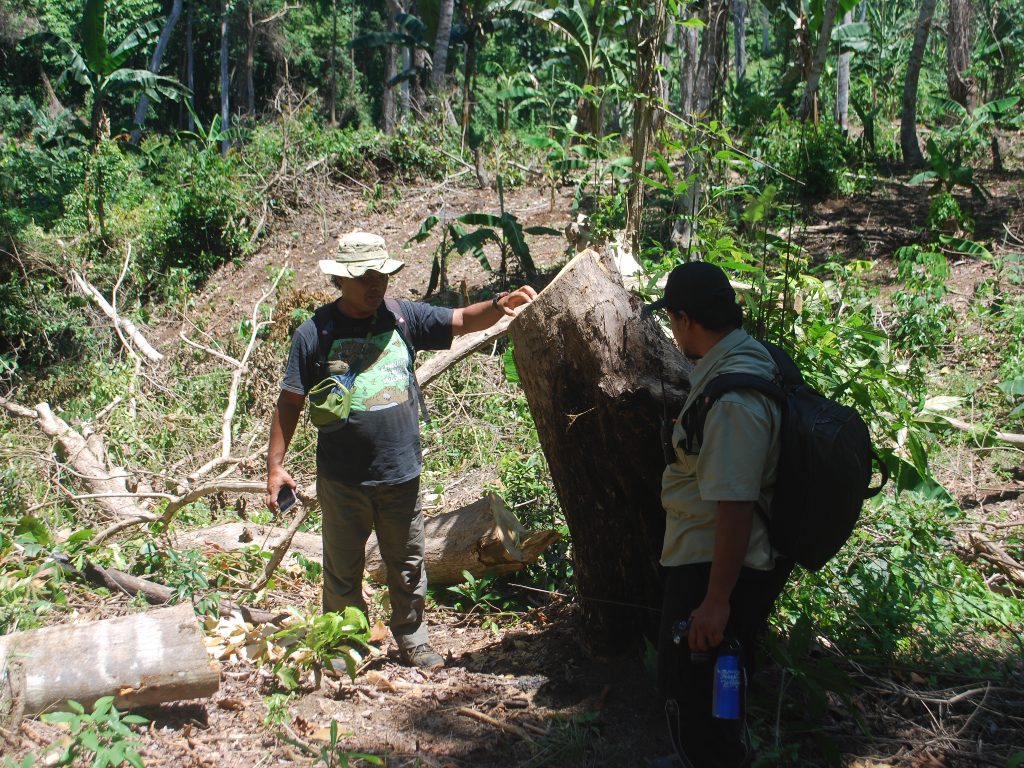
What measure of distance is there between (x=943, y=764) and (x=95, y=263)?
12.9 m

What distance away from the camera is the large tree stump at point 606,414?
313 centimetres

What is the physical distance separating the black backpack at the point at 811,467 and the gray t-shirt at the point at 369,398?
5.04 feet

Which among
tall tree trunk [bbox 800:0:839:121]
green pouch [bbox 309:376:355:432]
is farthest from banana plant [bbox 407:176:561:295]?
green pouch [bbox 309:376:355:432]

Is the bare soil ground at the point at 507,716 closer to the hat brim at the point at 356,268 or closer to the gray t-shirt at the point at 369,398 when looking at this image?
the gray t-shirt at the point at 369,398

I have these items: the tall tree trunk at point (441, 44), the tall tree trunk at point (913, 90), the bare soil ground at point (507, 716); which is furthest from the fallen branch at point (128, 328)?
the tall tree trunk at point (913, 90)

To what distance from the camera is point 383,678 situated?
374 centimetres

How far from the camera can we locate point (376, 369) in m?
3.60

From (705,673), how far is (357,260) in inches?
82.1

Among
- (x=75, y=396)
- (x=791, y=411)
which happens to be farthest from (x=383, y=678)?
(x=75, y=396)

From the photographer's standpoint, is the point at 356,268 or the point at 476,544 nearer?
the point at 356,268

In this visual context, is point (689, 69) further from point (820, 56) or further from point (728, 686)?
point (728, 686)

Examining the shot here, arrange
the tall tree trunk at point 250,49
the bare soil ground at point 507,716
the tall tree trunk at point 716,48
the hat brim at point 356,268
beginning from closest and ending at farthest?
the bare soil ground at point 507,716 < the hat brim at point 356,268 < the tall tree trunk at point 716,48 < the tall tree trunk at point 250,49

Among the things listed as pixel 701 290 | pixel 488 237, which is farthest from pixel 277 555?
pixel 488 237

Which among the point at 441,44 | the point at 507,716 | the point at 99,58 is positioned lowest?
the point at 507,716
